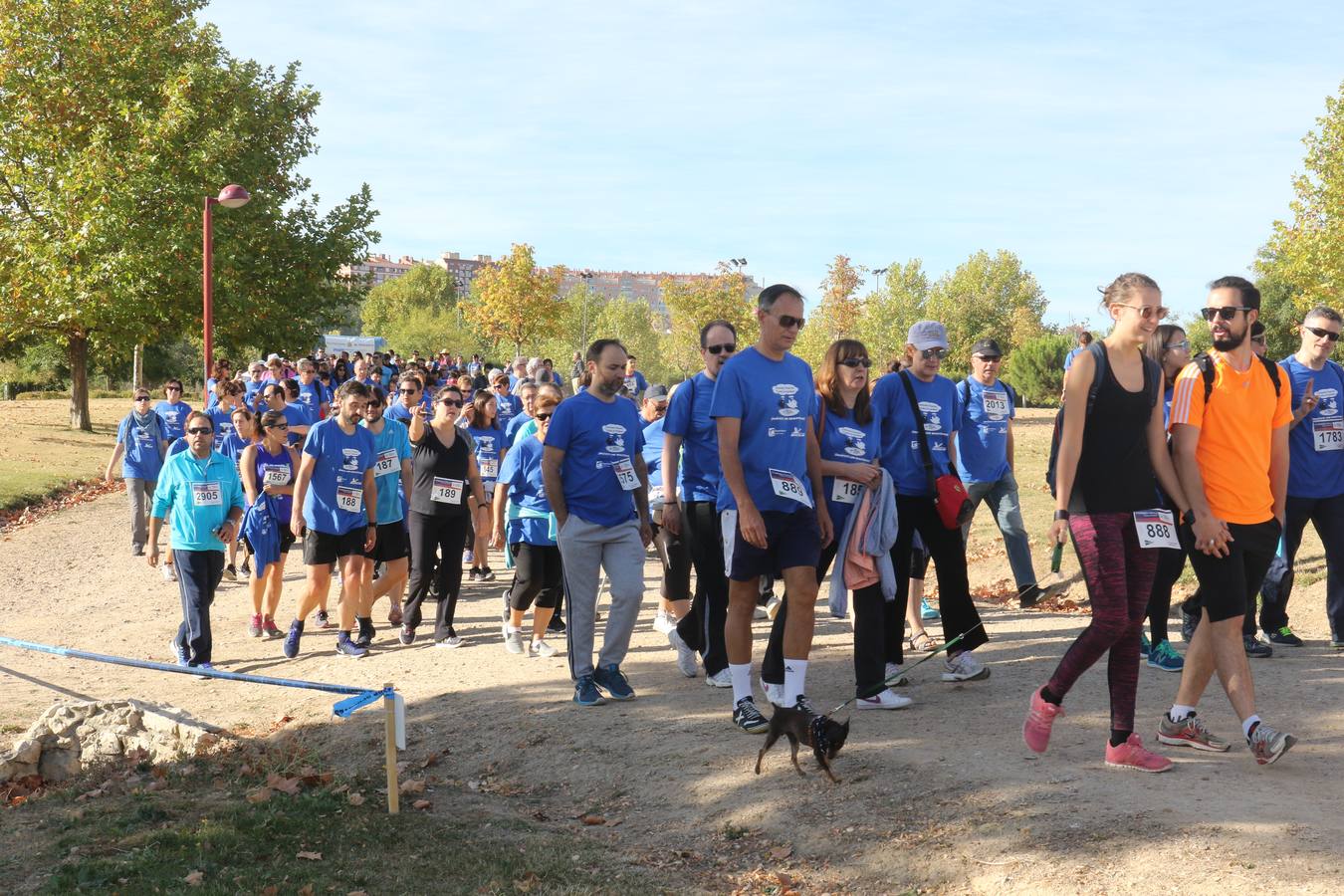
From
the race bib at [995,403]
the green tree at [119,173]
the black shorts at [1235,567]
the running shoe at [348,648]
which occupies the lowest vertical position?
the running shoe at [348,648]

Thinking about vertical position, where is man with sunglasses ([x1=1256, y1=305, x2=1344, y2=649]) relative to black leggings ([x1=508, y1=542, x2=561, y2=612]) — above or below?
above

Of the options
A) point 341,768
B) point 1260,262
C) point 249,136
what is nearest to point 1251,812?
point 341,768

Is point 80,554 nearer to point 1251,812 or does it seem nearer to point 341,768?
point 341,768

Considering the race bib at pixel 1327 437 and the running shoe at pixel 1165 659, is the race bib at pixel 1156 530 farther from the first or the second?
the race bib at pixel 1327 437

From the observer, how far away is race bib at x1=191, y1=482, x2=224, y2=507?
350 inches

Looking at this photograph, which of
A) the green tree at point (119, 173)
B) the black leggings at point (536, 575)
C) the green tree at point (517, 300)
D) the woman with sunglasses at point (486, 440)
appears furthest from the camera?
the green tree at point (517, 300)

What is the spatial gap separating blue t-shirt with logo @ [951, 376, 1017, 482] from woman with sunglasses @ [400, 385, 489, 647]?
12.0 feet

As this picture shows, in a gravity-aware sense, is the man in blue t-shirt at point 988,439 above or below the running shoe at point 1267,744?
above

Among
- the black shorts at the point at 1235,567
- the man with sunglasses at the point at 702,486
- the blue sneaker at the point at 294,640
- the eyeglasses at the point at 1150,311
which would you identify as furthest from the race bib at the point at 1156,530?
the blue sneaker at the point at 294,640

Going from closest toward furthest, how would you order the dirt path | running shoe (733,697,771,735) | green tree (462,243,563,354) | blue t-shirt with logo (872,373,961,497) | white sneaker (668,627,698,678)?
the dirt path < running shoe (733,697,771,735) < blue t-shirt with logo (872,373,961,497) < white sneaker (668,627,698,678) < green tree (462,243,563,354)

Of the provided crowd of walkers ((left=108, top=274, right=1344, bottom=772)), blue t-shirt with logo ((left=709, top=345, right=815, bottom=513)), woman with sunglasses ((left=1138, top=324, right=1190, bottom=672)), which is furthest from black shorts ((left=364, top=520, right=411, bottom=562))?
woman with sunglasses ((left=1138, top=324, right=1190, bottom=672))

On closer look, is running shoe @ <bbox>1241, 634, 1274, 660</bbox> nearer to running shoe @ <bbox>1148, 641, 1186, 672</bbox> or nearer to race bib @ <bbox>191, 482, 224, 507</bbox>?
running shoe @ <bbox>1148, 641, 1186, 672</bbox>

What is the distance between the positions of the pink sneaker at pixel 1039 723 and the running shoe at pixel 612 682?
8.14 feet

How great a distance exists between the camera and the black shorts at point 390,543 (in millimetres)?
9828
